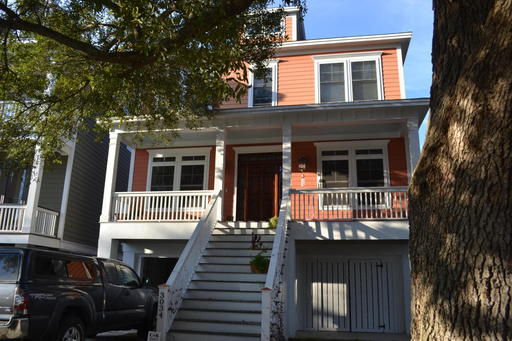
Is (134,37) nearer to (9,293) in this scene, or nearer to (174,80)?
(174,80)

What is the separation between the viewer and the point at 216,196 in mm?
12125

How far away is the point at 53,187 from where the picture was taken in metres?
15.9

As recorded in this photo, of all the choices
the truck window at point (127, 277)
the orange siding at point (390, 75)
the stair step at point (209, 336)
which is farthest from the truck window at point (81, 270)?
the orange siding at point (390, 75)

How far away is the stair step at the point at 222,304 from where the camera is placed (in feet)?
28.4

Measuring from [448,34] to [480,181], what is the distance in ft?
4.37

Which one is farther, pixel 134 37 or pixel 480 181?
pixel 134 37

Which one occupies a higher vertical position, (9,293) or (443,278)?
(443,278)

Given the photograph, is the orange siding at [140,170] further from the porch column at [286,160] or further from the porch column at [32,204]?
the porch column at [286,160]

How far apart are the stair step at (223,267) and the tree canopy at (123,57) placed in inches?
145

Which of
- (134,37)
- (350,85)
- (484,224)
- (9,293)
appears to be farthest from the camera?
(350,85)

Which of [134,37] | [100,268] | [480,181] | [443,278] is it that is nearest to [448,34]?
[480,181]

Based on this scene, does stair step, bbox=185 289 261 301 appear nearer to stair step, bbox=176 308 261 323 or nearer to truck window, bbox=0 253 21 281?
stair step, bbox=176 308 261 323

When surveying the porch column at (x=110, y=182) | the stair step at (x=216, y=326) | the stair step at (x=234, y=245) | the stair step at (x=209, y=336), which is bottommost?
the stair step at (x=209, y=336)

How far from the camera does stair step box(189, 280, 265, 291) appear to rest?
30.3 feet
